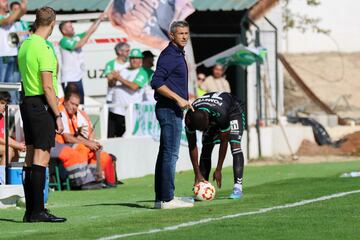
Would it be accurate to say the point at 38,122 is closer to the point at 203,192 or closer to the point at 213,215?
the point at 213,215

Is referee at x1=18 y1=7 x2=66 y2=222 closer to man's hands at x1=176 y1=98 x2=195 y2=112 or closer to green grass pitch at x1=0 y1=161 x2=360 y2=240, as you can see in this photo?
green grass pitch at x1=0 y1=161 x2=360 y2=240

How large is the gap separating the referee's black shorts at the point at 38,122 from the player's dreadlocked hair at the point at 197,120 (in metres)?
2.30

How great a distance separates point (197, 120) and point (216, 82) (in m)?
10.2

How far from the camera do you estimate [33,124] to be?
1263 centimetres

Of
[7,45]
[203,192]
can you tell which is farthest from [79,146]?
[203,192]

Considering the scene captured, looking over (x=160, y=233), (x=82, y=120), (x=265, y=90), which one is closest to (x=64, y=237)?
(x=160, y=233)

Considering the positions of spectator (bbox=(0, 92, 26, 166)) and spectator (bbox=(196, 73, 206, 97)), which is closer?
spectator (bbox=(0, 92, 26, 166))

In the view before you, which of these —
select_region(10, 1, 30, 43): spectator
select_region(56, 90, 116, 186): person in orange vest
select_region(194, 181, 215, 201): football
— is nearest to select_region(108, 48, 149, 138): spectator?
select_region(10, 1, 30, 43): spectator

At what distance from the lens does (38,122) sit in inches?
497

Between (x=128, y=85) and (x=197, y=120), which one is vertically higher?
(x=128, y=85)

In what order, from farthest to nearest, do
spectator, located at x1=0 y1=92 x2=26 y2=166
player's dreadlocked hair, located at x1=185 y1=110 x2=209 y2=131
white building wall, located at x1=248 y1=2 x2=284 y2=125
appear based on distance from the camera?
white building wall, located at x1=248 y1=2 x2=284 y2=125 < spectator, located at x1=0 y1=92 x2=26 y2=166 < player's dreadlocked hair, located at x1=185 y1=110 x2=209 y2=131

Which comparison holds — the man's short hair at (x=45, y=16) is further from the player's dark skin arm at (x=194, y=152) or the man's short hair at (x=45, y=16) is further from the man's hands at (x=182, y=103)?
the player's dark skin arm at (x=194, y=152)

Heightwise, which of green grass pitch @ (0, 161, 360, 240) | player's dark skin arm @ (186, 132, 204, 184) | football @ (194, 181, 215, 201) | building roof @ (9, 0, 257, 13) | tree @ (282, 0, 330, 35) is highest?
tree @ (282, 0, 330, 35)

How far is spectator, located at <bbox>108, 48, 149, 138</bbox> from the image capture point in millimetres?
21812
